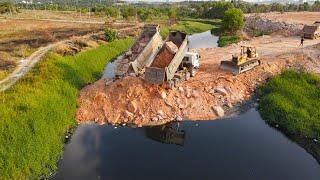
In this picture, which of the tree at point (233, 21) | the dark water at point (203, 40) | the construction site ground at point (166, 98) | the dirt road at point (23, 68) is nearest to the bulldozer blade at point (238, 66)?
the construction site ground at point (166, 98)

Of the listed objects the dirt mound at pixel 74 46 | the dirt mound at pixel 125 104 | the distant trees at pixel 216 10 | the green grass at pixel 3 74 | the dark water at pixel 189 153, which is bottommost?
the dark water at pixel 189 153

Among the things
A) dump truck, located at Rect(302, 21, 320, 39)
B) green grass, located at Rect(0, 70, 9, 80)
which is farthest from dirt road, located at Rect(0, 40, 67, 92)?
dump truck, located at Rect(302, 21, 320, 39)

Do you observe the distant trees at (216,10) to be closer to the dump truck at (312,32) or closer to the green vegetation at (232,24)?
the green vegetation at (232,24)

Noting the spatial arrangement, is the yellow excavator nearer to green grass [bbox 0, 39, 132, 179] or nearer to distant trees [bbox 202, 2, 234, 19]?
green grass [bbox 0, 39, 132, 179]

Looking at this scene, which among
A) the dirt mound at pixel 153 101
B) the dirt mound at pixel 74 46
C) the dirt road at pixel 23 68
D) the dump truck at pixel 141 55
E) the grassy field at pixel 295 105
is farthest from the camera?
the dirt mound at pixel 74 46

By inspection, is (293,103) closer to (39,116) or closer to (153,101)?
(153,101)

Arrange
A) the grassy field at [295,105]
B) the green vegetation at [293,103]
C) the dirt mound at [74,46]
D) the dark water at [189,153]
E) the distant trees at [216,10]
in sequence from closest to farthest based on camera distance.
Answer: the dark water at [189,153] < the grassy field at [295,105] < the green vegetation at [293,103] < the dirt mound at [74,46] < the distant trees at [216,10]

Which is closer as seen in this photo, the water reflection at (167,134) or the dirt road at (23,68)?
the water reflection at (167,134)
